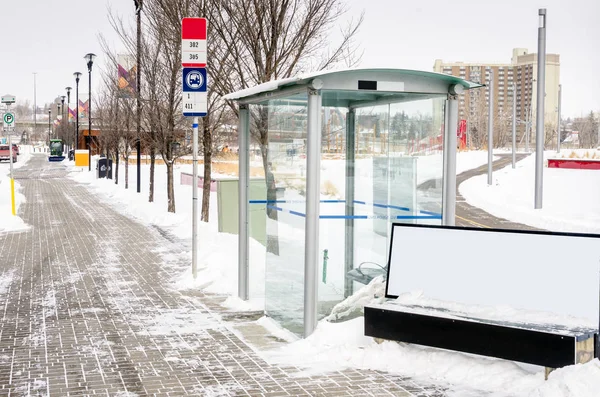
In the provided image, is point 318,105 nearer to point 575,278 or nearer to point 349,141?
point 349,141

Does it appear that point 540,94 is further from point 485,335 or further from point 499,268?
point 485,335

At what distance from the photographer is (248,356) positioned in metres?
7.58

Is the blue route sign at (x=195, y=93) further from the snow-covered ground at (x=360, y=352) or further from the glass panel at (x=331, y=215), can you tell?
the glass panel at (x=331, y=215)

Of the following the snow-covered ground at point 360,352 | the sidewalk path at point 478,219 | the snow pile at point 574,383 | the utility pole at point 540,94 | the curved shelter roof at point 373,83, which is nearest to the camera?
the snow pile at point 574,383

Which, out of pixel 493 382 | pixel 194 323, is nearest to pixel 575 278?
pixel 493 382

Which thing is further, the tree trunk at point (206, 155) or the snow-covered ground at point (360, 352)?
the tree trunk at point (206, 155)

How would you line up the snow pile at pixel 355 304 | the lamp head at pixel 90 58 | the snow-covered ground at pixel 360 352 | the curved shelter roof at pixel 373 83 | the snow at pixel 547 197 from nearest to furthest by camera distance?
the snow-covered ground at pixel 360 352, the curved shelter roof at pixel 373 83, the snow pile at pixel 355 304, the snow at pixel 547 197, the lamp head at pixel 90 58

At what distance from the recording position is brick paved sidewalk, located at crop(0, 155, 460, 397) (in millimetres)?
6536

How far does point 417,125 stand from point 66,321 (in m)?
4.65

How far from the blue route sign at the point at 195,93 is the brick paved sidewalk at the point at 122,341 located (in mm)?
2598

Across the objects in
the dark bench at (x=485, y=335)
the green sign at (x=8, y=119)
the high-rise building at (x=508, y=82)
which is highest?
the high-rise building at (x=508, y=82)

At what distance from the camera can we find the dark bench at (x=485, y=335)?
19.9 feet

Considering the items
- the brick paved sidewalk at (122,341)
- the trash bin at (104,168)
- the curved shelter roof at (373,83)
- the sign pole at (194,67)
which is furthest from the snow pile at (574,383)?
the trash bin at (104,168)

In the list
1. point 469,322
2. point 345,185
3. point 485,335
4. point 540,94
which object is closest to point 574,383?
point 485,335
